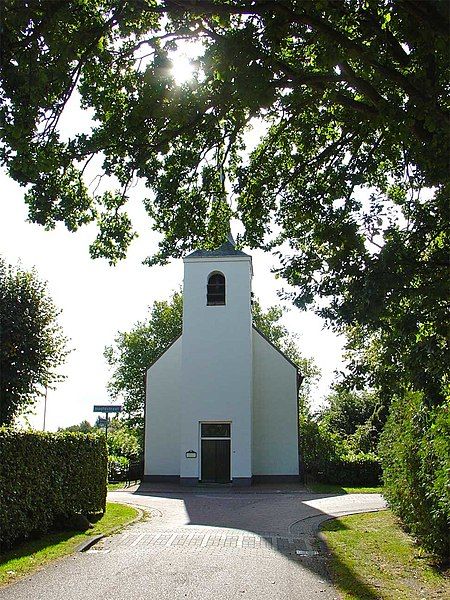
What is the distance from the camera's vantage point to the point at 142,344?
55.7 meters

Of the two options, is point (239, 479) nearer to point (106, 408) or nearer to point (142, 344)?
point (106, 408)

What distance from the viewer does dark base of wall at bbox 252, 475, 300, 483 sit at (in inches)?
1258

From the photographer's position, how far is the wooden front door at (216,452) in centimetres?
3111

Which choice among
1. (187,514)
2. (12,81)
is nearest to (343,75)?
(12,81)

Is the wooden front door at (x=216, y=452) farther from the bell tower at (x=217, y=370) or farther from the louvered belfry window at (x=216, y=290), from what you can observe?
the louvered belfry window at (x=216, y=290)

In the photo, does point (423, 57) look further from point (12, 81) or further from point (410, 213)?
point (12, 81)

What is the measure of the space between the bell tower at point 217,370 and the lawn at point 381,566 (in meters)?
16.1

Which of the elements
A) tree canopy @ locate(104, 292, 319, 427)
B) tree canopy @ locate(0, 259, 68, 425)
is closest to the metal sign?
tree canopy @ locate(0, 259, 68, 425)

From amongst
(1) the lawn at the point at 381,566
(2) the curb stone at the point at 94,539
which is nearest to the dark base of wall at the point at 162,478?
(2) the curb stone at the point at 94,539

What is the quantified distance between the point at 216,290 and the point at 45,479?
2047 cm

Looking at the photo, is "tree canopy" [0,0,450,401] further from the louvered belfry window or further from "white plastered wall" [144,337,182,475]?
"white plastered wall" [144,337,182,475]

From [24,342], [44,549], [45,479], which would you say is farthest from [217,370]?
[44,549]

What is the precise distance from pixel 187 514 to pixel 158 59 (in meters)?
14.0

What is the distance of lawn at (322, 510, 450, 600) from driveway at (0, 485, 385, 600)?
368 millimetres
